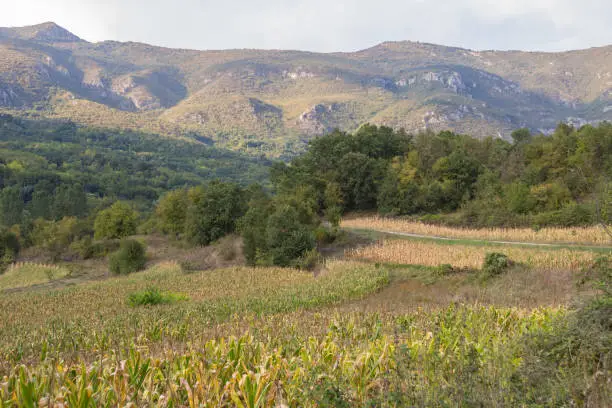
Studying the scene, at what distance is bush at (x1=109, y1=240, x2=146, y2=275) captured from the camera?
98.2ft

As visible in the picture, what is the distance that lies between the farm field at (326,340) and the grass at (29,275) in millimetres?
11403

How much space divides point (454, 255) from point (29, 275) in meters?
29.8

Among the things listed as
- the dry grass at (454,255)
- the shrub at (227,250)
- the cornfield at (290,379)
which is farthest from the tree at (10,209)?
the cornfield at (290,379)

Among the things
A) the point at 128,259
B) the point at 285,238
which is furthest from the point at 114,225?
the point at 285,238

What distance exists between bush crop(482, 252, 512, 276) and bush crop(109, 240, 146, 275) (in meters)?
23.5

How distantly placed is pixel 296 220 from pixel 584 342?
20.7m

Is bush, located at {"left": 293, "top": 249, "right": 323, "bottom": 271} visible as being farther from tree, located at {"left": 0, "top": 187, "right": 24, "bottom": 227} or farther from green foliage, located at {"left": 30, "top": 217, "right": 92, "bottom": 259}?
tree, located at {"left": 0, "top": 187, "right": 24, "bottom": 227}

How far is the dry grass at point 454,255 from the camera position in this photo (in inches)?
647

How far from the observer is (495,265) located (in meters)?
15.3

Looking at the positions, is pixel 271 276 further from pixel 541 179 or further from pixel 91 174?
pixel 91 174

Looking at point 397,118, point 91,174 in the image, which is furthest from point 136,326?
point 397,118

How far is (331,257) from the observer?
25.4m

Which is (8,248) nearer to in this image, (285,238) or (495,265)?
(285,238)

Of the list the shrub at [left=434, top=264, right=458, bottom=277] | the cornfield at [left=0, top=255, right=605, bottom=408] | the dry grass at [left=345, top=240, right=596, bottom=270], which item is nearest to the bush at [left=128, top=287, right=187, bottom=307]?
the cornfield at [left=0, top=255, right=605, bottom=408]
